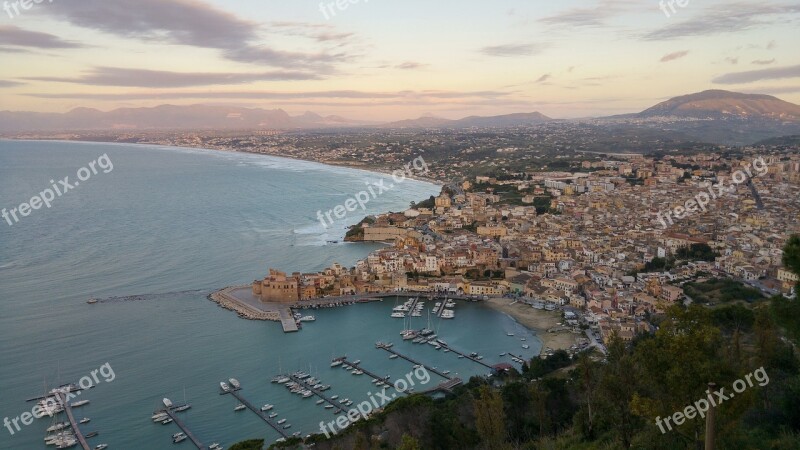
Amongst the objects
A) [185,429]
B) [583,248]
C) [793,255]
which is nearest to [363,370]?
[185,429]

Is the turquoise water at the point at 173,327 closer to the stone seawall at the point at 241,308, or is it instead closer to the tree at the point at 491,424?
the stone seawall at the point at 241,308

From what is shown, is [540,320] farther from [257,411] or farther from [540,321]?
[257,411]

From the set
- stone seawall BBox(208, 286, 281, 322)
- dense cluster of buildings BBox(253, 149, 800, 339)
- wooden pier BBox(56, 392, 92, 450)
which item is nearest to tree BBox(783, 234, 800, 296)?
dense cluster of buildings BBox(253, 149, 800, 339)

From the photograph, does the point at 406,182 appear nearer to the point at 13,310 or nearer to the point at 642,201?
the point at 642,201

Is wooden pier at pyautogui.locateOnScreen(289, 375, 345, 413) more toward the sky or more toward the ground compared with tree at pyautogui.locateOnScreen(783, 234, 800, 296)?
more toward the ground

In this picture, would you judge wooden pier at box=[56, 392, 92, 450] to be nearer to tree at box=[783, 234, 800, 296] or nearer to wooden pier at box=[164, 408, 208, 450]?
wooden pier at box=[164, 408, 208, 450]

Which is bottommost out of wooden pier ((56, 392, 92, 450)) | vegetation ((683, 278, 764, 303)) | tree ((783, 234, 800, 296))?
wooden pier ((56, 392, 92, 450))

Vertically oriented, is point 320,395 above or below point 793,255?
below
